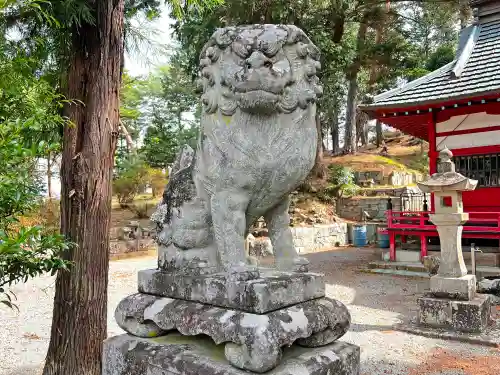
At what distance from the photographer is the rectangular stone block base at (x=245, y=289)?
6.50 ft

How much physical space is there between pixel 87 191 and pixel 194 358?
7.67 feet

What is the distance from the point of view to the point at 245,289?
1999 millimetres

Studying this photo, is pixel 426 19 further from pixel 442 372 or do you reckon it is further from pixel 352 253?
pixel 442 372

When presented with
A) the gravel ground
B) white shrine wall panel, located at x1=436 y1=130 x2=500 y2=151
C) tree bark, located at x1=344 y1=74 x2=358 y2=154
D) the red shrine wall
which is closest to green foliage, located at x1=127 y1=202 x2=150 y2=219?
the gravel ground

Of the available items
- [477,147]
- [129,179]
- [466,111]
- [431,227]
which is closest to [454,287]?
[431,227]

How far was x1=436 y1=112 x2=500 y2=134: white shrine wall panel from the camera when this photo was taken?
9.74m

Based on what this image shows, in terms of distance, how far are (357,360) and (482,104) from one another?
8.97 meters

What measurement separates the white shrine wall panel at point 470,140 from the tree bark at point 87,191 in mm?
8648

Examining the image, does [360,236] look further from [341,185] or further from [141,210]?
[141,210]

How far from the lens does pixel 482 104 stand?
9.55 m

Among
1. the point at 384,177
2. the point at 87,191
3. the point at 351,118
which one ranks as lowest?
the point at 87,191

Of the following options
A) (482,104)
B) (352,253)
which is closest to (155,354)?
(482,104)

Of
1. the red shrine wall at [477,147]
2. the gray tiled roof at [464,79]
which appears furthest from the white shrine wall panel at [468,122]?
the gray tiled roof at [464,79]

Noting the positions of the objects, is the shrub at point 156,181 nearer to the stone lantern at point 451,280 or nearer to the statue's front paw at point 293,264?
the stone lantern at point 451,280
